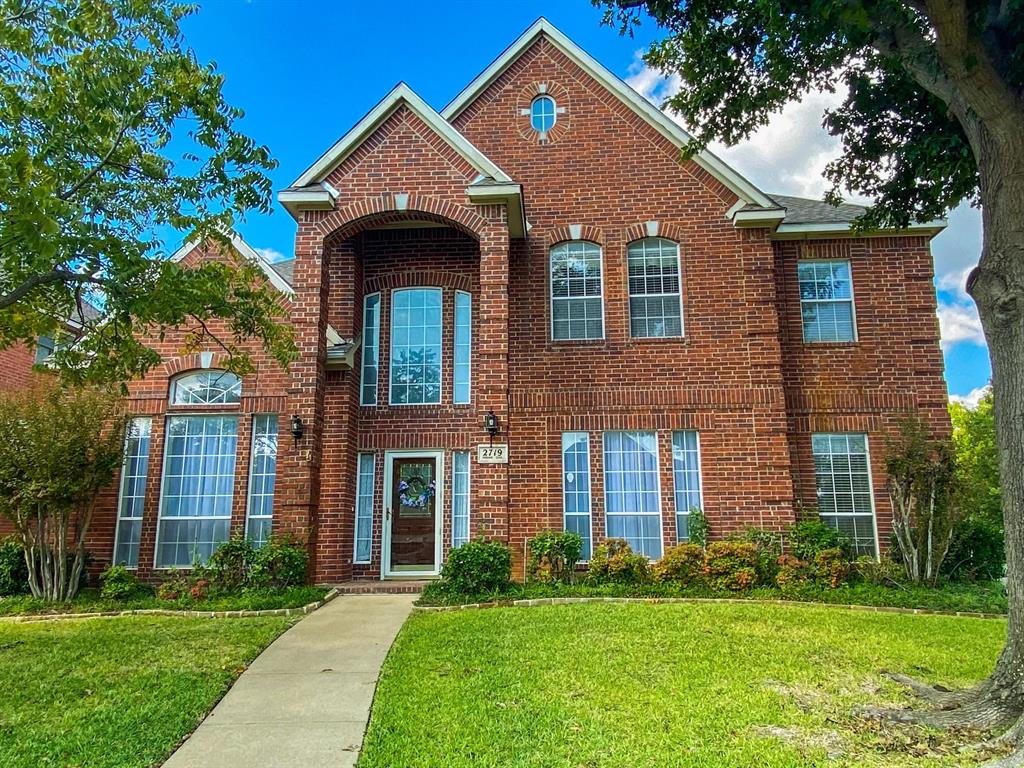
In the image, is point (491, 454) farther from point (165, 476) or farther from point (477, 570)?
point (165, 476)

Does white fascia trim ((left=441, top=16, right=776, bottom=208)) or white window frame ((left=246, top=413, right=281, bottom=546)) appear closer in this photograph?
white window frame ((left=246, top=413, right=281, bottom=546))

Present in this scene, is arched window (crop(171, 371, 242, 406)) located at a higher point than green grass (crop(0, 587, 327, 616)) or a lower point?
higher

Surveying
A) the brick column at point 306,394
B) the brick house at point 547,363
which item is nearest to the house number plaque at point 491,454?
the brick house at point 547,363

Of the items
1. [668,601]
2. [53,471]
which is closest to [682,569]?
[668,601]

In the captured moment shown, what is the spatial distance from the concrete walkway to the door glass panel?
3594 mm

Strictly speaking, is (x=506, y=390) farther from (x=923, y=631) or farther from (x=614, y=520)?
(x=923, y=631)

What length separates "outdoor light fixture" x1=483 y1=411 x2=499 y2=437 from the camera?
11141 millimetres

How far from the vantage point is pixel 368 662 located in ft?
22.8

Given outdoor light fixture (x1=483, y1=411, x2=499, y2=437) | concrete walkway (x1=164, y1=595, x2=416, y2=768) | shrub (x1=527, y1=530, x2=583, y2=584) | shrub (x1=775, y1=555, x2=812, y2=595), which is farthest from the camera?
outdoor light fixture (x1=483, y1=411, x2=499, y2=437)

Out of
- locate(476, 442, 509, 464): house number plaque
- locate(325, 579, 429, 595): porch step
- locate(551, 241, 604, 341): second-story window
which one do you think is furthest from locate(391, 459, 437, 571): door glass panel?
locate(551, 241, 604, 341): second-story window

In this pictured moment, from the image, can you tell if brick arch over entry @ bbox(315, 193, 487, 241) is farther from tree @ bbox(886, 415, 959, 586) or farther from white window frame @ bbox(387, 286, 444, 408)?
tree @ bbox(886, 415, 959, 586)

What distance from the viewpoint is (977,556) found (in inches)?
458

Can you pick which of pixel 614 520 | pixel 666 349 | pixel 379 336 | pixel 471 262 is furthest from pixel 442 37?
pixel 614 520

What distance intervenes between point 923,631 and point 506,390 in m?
6.51
